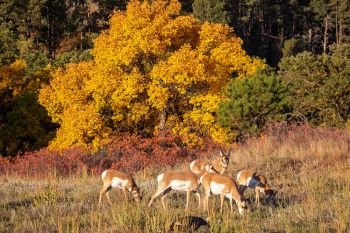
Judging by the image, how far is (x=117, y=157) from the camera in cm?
2434

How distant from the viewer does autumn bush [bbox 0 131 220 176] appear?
21.9 m

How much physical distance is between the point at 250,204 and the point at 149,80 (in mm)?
17888

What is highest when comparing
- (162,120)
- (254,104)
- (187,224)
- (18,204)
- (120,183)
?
(187,224)

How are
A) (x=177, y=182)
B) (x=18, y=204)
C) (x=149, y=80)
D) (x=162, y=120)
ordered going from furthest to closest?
(x=162, y=120)
(x=149, y=80)
(x=18, y=204)
(x=177, y=182)

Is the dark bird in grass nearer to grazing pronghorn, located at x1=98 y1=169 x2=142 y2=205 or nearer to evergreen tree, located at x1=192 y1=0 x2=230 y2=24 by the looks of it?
grazing pronghorn, located at x1=98 y1=169 x2=142 y2=205

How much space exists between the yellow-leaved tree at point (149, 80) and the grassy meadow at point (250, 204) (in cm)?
871

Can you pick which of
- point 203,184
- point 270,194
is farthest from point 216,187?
point 270,194

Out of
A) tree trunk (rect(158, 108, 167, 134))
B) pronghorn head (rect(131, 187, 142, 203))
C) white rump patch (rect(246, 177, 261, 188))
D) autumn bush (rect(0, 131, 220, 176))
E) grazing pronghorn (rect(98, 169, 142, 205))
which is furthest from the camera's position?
tree trunk (rect(158, 108, 167, 134))

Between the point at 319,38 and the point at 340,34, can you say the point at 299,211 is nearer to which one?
the point at 340,34

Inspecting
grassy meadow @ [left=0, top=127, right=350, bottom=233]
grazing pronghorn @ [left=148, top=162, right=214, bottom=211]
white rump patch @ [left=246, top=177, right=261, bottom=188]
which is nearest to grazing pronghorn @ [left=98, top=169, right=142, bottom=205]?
grassy meadow @ [left=0, top=127, right=350, bottom=233]

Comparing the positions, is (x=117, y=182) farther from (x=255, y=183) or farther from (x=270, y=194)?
(x=270, y=194)

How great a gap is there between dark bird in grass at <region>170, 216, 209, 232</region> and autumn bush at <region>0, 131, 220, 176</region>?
1286 cm

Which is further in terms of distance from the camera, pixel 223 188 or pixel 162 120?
pixel 162 120

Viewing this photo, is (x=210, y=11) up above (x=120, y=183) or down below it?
below
